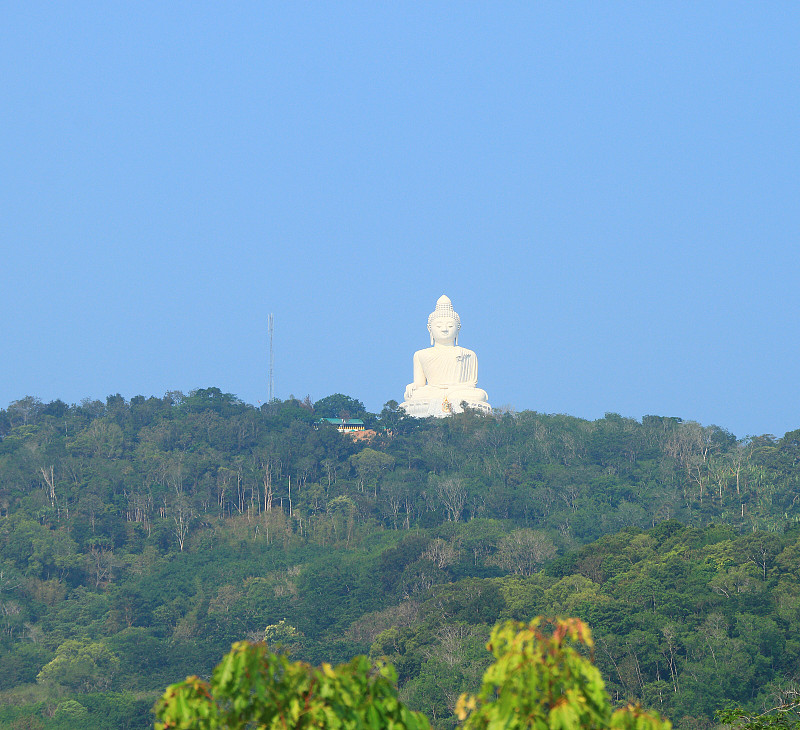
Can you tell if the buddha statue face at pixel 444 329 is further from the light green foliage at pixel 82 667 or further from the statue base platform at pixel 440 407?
the light green foliage at pixel 82 667

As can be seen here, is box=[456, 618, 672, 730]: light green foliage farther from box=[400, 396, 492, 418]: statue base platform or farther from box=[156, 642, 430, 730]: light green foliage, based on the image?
box=[400, 396, 492, 418]: statue base platform

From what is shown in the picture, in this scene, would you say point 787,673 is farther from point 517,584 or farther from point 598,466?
point 598,466

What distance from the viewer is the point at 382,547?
4119 cm

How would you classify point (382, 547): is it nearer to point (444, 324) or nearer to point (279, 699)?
point (444, 324)

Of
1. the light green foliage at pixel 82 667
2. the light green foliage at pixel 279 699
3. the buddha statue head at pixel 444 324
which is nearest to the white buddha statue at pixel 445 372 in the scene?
the buddha statue head at pixel 444 324

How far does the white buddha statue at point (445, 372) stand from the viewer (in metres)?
49.5

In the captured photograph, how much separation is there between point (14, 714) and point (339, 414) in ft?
89.6

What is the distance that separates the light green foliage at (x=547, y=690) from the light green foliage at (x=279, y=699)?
0.37 m

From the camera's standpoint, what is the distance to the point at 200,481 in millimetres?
46625

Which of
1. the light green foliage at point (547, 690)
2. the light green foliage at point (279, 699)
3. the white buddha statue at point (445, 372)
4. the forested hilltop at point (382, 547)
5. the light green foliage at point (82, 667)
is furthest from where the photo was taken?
the white buddha statue at point (445, 372)

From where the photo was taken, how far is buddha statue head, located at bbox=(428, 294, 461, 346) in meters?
49.5

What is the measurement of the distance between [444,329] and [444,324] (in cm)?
19

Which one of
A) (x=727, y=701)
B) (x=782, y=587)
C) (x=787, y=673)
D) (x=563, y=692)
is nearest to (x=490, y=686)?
(x=563, y=692)

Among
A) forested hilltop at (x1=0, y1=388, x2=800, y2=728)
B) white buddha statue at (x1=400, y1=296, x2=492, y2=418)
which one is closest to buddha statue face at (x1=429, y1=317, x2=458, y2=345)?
white buddha statue at (x1=400, y1=296, x2=492, y2=418)
